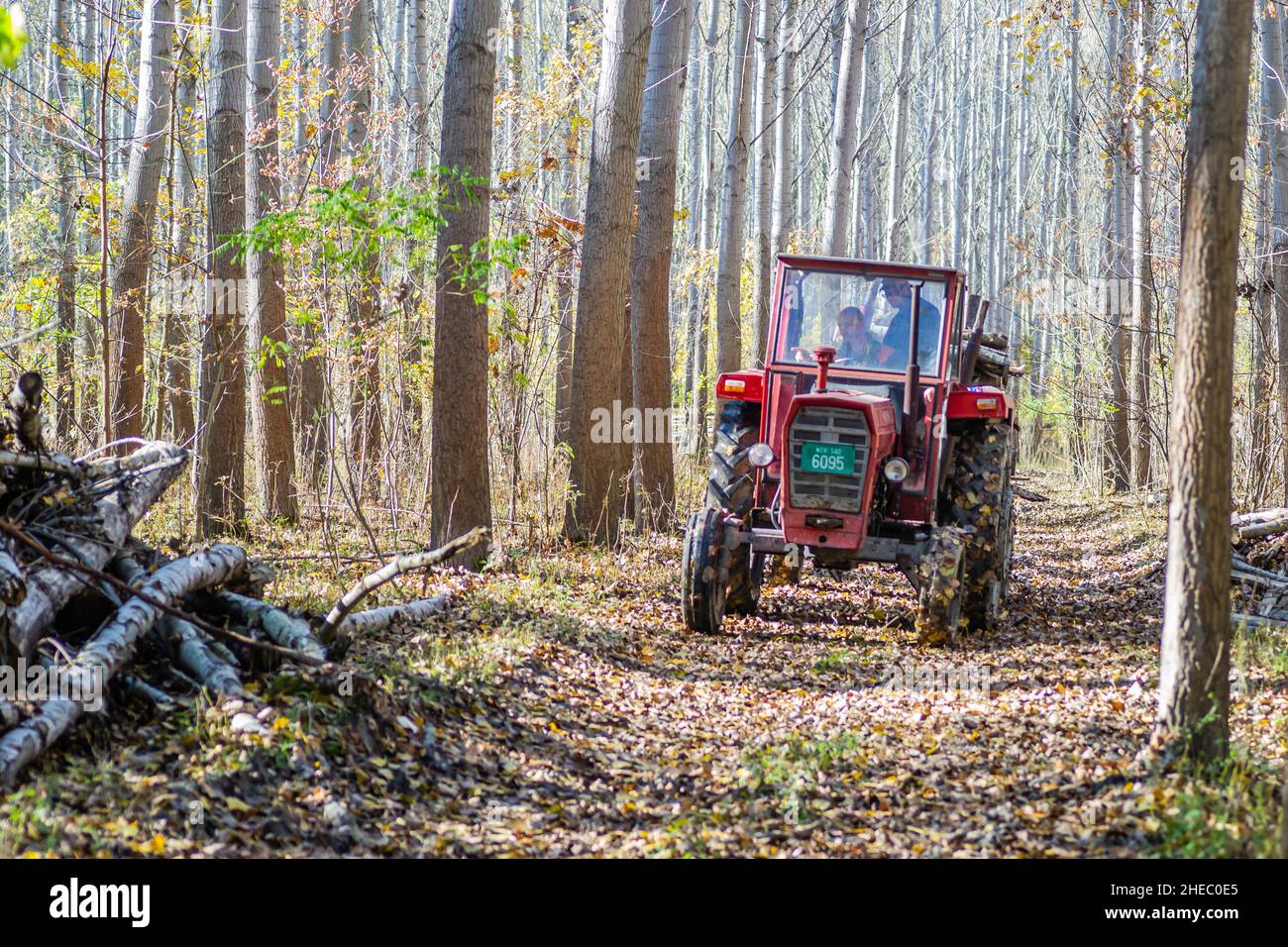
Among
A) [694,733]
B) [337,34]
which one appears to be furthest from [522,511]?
[337,34]

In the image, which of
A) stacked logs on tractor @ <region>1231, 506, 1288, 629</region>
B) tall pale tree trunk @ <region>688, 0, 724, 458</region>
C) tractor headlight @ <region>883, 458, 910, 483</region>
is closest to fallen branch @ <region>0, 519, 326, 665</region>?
tractor headlight @ <region>883, 458, 910, 483</region>

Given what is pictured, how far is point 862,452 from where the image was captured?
7004 mm

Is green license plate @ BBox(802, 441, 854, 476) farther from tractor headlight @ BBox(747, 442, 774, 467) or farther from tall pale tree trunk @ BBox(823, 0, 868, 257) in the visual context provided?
tall pale tree trunk @ BBox(823, 0, 868, 257)

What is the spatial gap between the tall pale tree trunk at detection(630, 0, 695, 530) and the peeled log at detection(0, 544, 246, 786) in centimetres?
537

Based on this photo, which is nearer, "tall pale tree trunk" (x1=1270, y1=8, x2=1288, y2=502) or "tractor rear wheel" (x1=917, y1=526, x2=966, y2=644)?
"tractor rear wheel" (x1=917, y1=526, x2=966, y2=644)

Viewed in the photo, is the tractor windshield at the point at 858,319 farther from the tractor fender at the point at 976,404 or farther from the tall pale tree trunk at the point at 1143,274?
the tall pale tree trunk at the point at 1143,274

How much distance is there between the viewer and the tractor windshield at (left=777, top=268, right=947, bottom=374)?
7574 millimetres

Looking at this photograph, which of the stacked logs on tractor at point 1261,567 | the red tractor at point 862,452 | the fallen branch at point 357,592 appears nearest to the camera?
the fallen branch at point 357,592

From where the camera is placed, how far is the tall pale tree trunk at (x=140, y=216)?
375 inches

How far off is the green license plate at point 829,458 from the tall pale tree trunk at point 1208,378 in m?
2.88

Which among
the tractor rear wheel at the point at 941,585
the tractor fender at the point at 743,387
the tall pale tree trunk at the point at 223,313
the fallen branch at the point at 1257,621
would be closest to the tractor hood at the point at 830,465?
the tractor rear wheel at the point at 941,585

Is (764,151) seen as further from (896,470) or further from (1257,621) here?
(1257,621)
